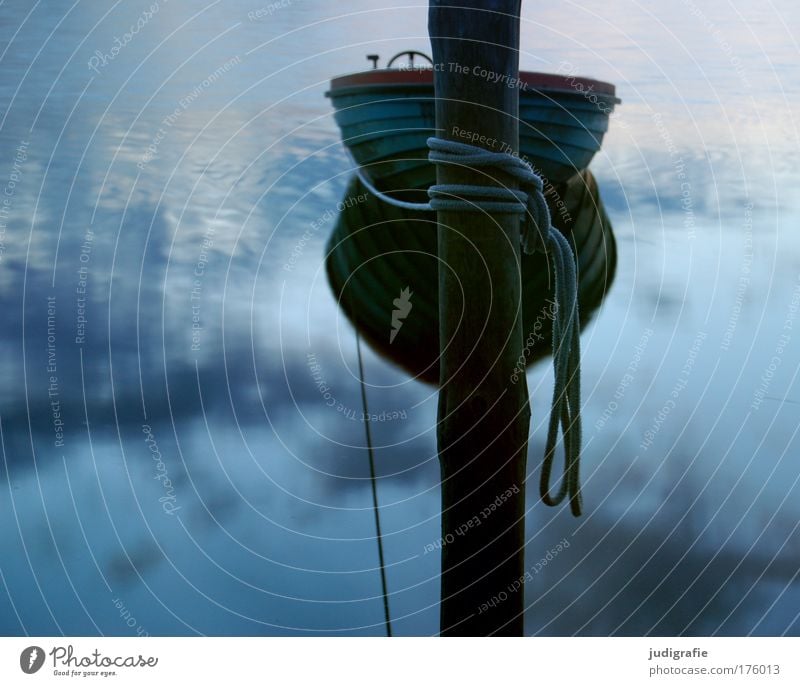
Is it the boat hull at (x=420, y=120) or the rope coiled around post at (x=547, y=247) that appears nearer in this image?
the rope coiled around post at (x=547, y=247)

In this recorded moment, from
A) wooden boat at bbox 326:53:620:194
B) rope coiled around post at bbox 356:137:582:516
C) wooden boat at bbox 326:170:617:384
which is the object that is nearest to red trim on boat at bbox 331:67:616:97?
wooden boat at bbox 326:53:620:194

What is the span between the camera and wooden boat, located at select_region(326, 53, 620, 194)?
1.88 metres

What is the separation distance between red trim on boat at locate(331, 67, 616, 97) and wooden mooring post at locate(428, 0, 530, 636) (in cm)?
62

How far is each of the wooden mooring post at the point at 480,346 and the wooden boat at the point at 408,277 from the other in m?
0.59

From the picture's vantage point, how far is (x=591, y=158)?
87.2 inches

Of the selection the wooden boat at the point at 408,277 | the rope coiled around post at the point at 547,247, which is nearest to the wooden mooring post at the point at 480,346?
the rope coiled around post at the point at 547,247

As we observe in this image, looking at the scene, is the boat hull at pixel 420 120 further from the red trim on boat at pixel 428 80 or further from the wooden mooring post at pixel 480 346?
the wooden mooring post at pixel 480 346

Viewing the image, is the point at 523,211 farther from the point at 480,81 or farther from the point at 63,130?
the point at 63,130

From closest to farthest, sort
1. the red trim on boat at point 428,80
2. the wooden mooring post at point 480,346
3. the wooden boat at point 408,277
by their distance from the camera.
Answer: the wooden mooring post at point 480,346
the red trim on boat at point 428,80
the wooden boat at point 408,277

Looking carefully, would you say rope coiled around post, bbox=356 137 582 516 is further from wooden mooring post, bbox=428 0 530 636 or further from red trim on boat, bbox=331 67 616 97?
red trim on boat, bbox=331 67 616 97

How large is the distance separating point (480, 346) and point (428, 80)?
0.78m

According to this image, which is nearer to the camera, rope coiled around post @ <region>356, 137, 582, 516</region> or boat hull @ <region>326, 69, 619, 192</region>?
rope coiled around post @ <region>356, 137, 582, 516</region>

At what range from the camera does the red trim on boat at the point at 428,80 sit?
1.83m
